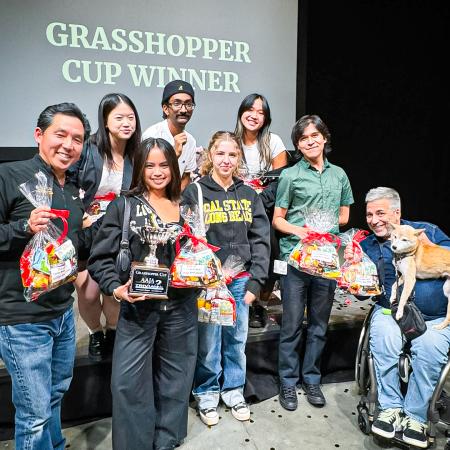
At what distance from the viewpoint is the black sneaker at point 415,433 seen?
194cm

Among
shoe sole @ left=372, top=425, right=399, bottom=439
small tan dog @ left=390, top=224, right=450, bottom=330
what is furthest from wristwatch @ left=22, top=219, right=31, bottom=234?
shoe sole @ left=372, top=425, right=399, bottom=439

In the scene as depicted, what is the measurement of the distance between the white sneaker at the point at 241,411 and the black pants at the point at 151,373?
1.27 ft

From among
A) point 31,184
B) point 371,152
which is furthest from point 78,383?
point 371,152

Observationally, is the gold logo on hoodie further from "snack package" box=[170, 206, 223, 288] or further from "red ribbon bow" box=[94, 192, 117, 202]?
"red ribbon bow" box=[94, 192, 117, 202]

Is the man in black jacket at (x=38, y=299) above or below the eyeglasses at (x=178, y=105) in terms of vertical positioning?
below

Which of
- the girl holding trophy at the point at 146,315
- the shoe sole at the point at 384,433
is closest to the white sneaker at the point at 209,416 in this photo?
the girl holding trophy at the point at 146,315

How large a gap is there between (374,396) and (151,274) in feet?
4.45

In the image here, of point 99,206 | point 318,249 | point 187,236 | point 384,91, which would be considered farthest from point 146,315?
point 384,91

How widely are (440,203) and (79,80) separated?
4513mm

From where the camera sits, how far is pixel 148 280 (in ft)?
4.99

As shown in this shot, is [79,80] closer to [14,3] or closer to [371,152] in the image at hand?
[14,3]

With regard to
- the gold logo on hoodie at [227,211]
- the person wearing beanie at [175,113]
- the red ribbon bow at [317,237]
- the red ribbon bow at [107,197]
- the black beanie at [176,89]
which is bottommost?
the red ribbon bow at [317,237]

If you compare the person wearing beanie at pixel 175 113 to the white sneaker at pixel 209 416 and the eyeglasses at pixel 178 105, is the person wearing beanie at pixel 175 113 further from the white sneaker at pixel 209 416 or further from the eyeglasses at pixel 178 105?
the white sneaker at pixel 209 416

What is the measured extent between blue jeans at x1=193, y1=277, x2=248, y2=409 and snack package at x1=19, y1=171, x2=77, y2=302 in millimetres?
918
